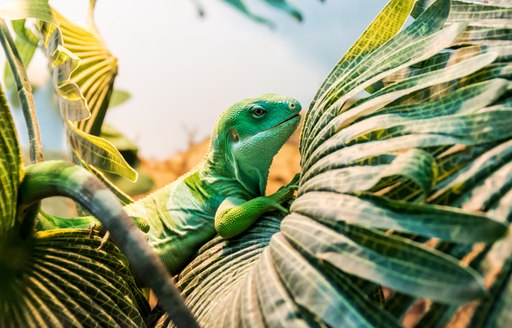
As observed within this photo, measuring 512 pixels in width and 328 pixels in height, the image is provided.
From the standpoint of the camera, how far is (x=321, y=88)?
88 cm

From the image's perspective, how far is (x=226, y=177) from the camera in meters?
1.32

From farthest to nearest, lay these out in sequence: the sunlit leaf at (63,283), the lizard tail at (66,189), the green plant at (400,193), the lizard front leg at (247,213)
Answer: the lizard front leg at (247,213), the sunlit leaf at (63,283), the lizard tail at (66,189), the green plant at (400,193)

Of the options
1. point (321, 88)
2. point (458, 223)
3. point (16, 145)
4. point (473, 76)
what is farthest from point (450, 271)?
point (16, 145)

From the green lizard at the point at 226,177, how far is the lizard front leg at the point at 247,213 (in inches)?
5.7

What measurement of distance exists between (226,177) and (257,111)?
188 mm

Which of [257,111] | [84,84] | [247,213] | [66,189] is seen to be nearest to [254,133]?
[257,111]

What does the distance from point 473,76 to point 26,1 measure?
2.77 ft

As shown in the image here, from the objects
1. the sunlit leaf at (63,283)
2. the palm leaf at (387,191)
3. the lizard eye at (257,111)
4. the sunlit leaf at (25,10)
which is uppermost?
the sunlit leaf at (25,10)

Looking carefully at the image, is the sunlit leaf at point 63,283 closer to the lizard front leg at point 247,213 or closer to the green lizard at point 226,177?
the lizard front leg at point 247,213

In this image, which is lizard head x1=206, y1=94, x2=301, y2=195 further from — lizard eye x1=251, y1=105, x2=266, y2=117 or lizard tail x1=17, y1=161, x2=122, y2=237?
lizard tail x1=17, y1=161, x2=122, y2=237

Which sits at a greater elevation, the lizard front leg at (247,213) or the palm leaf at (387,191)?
the palm leaf at (387,191)

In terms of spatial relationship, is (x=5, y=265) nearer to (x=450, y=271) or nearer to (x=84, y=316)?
(x=84, y=316)

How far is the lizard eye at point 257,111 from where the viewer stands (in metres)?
1.27

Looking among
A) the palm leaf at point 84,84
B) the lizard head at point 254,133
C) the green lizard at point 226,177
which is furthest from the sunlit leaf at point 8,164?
the lizard head at point 254,133
